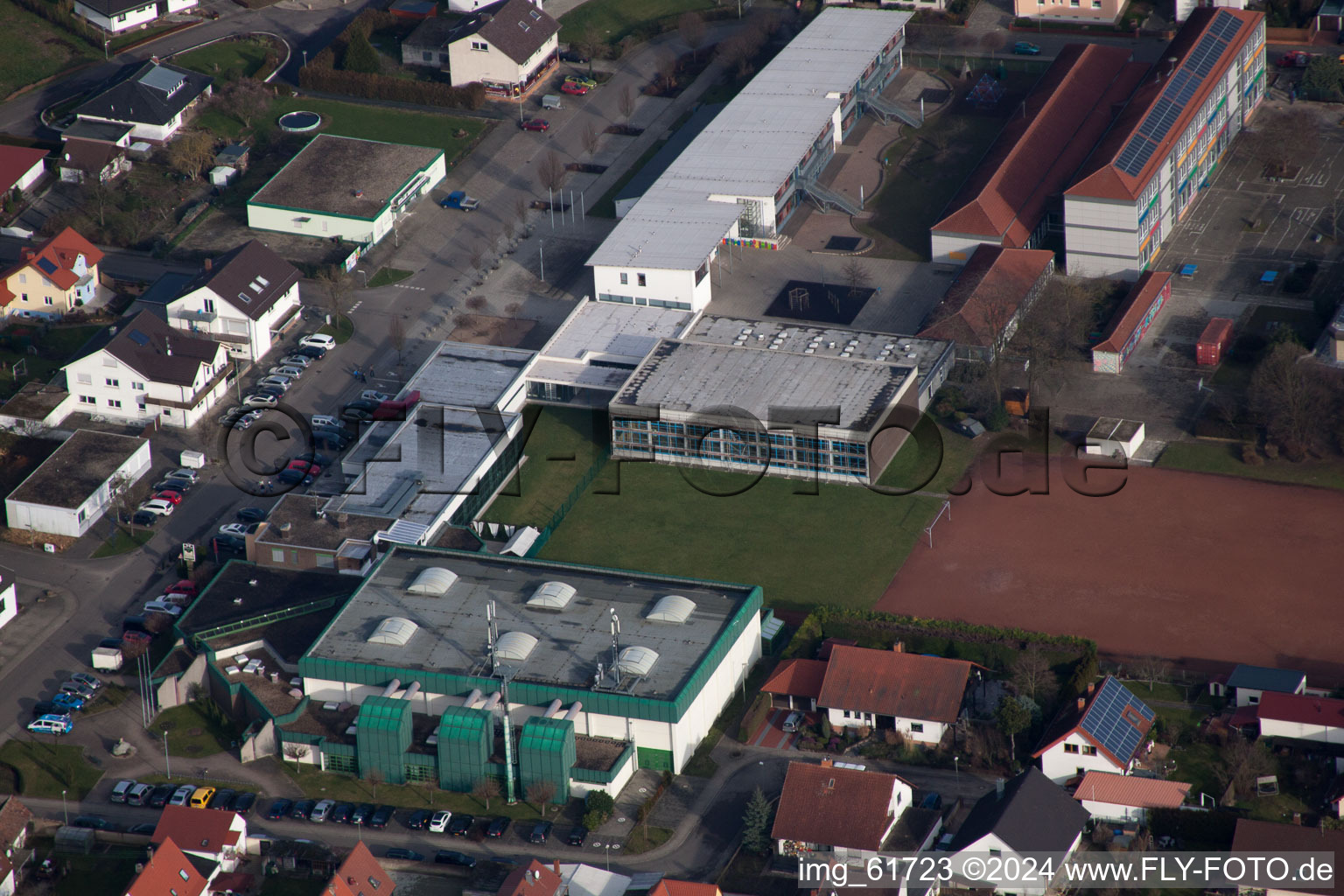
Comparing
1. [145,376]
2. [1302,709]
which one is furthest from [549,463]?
[1302,709]

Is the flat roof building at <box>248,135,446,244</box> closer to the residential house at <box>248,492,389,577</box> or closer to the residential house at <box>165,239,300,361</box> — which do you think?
the residential house at <box>165,239,300,361</box>

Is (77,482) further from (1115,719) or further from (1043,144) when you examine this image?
(1043,144)

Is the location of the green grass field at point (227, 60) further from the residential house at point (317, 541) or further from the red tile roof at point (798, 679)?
the red tile roof at point (798, 679)

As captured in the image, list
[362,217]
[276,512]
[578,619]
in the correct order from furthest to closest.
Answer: [362,217] < [276,512] < [578,619]

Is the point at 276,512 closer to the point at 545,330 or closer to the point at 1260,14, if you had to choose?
the point at 545,330

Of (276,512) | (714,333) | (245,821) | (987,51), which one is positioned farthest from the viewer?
(987,51)

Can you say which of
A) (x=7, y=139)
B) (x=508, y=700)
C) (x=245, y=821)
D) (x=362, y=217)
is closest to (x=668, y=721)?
(x=508, y=700)

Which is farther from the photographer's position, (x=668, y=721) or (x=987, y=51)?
(x=987, y=51)
